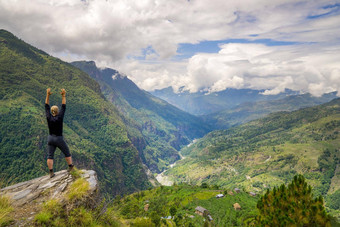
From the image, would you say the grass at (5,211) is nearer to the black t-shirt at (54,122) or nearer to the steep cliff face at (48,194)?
the steep cliff face at (48,194)

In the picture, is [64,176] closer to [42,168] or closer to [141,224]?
[141,224]

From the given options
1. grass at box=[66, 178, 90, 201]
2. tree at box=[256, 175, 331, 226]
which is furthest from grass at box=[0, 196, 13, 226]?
tree at box=[256, 175, 331, 226]

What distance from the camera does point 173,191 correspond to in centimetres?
13475

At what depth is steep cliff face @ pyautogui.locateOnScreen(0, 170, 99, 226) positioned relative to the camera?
8.61 metres

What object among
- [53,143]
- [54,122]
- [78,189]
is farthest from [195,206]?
[54,122]

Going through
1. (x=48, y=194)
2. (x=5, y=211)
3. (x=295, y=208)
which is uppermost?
(x=5, y=211)

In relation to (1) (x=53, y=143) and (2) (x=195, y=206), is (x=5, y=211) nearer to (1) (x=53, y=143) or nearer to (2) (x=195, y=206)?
(1) (x=53, y=143)

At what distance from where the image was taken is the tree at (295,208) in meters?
16.5

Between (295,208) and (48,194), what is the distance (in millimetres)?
20165

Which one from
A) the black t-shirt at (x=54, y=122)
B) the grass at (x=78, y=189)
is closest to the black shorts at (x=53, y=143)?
the black t-shirt at (x=54, y=122)

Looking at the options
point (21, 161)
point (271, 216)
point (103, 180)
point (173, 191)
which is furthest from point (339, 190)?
point (21, 161)

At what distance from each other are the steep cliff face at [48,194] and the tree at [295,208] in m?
16.6

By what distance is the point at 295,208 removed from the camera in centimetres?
1756

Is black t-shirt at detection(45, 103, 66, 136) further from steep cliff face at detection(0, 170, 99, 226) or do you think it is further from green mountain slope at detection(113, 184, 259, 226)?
green mountain slope at detection(113, 184, 259, 226)
